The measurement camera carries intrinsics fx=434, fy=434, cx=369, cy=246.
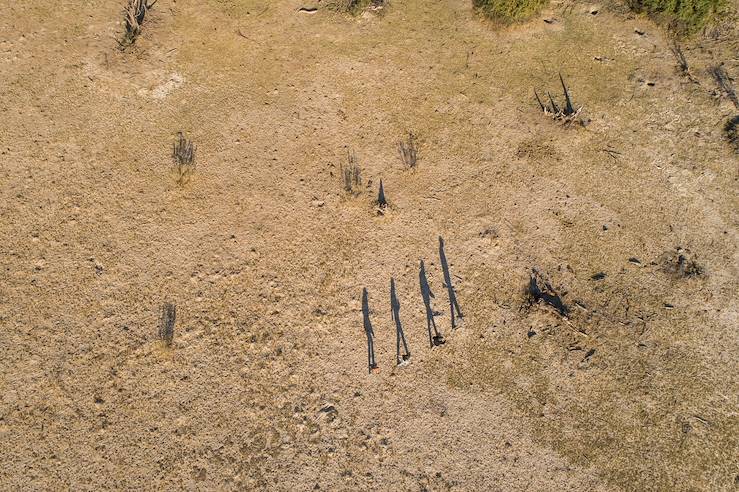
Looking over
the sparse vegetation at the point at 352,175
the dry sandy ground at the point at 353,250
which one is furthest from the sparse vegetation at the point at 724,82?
the sparse vegetation at the point at 352,175

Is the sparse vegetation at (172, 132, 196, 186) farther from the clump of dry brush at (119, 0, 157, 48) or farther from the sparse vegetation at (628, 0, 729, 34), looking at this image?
the sparse vegetation at (628, 0, 729, 34)

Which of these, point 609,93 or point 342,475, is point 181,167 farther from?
point 609,93

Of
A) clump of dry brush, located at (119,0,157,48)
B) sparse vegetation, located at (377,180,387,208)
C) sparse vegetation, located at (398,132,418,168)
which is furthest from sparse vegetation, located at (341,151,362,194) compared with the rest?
clump of dry brush, located at (119,0,157,48)

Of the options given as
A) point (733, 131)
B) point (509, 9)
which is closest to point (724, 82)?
point (733, 131)

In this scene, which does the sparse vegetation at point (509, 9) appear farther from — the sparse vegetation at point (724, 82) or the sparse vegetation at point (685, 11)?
the sparse vegetation at point (724, 82)

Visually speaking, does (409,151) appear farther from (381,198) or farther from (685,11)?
(685,11)

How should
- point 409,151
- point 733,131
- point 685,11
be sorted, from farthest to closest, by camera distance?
1. point 685,11
2. point 733,131
3. point 409,151

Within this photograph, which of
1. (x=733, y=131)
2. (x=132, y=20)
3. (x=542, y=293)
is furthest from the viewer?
(x=132, y=20)

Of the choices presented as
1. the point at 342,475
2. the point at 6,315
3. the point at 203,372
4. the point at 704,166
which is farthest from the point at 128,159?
the point at 704,166
